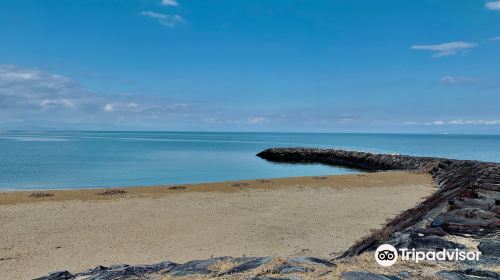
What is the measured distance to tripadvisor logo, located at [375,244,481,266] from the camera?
18.7 ft

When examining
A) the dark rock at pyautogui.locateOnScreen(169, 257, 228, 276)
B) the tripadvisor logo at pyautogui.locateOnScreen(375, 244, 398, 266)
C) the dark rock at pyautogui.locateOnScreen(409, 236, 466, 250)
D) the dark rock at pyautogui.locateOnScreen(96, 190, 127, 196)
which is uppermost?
the dark rock at pyautogui.locateOnScreen(409, 236, 466, 250)

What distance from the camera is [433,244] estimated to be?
6395 millimetres

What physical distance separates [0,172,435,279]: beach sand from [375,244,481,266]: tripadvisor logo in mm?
3992

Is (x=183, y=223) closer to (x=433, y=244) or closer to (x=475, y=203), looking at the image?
(x=433, y=244)

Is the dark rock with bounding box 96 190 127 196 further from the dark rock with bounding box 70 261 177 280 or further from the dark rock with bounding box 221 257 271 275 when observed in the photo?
the dark rock with bounding box 221 257 271 275

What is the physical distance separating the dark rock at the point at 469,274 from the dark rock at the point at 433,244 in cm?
116

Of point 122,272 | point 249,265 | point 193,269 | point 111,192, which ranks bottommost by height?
point 111,192

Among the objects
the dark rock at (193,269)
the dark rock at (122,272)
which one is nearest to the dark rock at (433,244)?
the dark rock at (193,269)

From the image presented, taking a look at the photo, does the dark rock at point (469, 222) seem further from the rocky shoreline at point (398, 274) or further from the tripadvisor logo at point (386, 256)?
the tripadvisor logo at point (386, 256)

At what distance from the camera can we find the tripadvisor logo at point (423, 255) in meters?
5.70

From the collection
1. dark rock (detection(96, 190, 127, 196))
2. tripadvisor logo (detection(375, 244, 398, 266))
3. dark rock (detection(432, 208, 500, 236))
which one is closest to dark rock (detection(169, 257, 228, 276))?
tripadvisor logo (detection(375, 244, 398, 266))

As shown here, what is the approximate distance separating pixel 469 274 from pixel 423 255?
96 centimetres

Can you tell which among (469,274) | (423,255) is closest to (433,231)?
(423,255)

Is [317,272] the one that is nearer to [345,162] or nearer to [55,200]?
[55,200]
